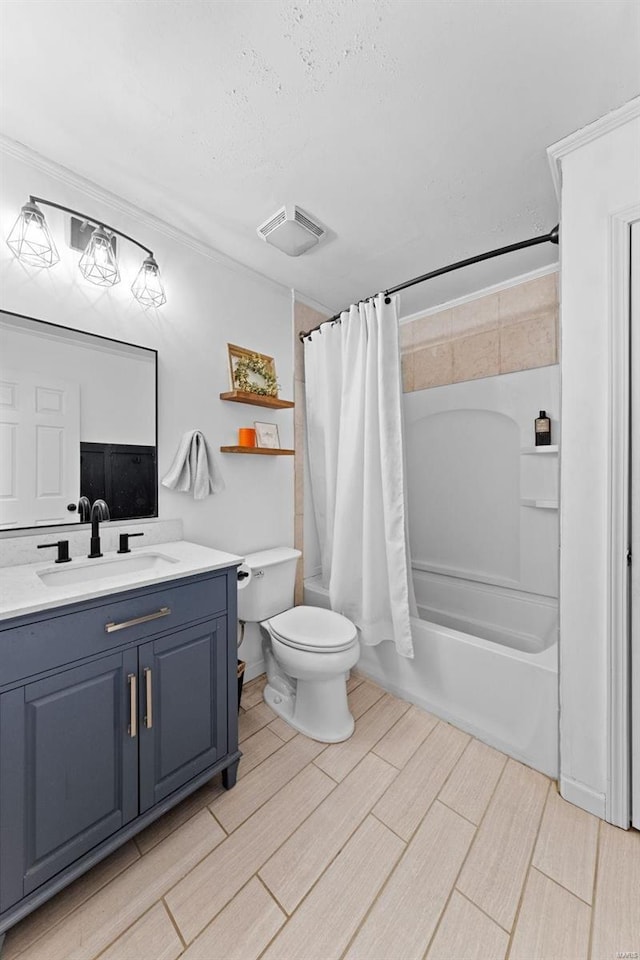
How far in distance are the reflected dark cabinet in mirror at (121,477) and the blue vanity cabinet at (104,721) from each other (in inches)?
23.4

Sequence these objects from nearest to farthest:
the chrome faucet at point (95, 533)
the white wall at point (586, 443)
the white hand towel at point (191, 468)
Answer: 1. the white wall at point (586, 443)
2. the chrome faucet at point (95, 533)
3. the white hand towel at point (191, 468)

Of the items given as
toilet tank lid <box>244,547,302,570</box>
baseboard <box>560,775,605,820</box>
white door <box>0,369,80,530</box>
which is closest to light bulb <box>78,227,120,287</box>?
white door <box>0,369,80,530</box>

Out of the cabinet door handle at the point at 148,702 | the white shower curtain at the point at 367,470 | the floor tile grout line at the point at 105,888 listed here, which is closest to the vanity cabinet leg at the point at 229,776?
the floor tile grout line at the point at 105,888

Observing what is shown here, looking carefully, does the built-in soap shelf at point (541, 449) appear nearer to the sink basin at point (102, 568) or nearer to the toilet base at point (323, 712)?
the toilet base at point (323, 712)

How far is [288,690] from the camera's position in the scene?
2.10 m

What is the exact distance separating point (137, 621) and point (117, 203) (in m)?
1.75

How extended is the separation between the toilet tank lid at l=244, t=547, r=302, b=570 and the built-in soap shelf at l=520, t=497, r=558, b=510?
4.64 ft

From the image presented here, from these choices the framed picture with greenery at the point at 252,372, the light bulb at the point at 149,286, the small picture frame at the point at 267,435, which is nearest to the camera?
the light bulb at the point at 149,286

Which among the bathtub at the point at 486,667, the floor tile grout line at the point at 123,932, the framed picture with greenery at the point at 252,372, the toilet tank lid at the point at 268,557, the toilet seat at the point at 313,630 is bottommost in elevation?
the floor tile grout line at the point at 123,932

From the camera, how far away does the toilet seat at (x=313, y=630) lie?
5.99 ft

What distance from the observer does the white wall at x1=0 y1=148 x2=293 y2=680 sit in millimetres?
1545

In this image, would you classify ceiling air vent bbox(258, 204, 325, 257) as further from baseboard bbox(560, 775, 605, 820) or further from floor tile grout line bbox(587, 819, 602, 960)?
floor tile grout line bbox(587, 819, 602, 960)

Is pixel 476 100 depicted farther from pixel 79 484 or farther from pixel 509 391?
pixel 79 484

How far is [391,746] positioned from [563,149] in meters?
2.49
